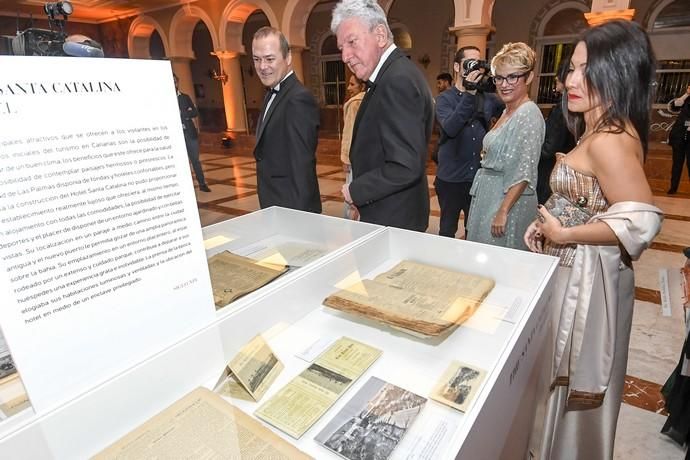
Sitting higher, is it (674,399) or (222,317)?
(222,317)

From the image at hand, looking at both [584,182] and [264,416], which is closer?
[264,416]

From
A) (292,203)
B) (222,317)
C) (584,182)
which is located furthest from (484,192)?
(222,317)

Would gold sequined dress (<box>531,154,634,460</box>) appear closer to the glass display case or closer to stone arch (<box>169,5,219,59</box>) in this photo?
the glass display case

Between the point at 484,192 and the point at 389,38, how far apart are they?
93 centimetres

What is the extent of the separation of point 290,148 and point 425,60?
1130cm

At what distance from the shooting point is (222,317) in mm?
902

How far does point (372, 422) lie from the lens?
77 centimetres

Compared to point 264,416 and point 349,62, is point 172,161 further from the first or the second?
point 349,62

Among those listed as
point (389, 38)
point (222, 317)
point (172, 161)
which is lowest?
point (222, 317)

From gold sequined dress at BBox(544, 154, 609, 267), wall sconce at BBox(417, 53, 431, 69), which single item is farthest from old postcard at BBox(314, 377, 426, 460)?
wall sconce at BBox(417, 53, 431, 69)

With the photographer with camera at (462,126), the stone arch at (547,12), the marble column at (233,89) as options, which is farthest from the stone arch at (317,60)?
the photographer with camera at (462,126)

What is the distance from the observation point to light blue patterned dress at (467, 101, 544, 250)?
2.00 metres

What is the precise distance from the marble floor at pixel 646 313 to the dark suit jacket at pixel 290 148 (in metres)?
1.81

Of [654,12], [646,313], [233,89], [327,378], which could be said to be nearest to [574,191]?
[327,378]
